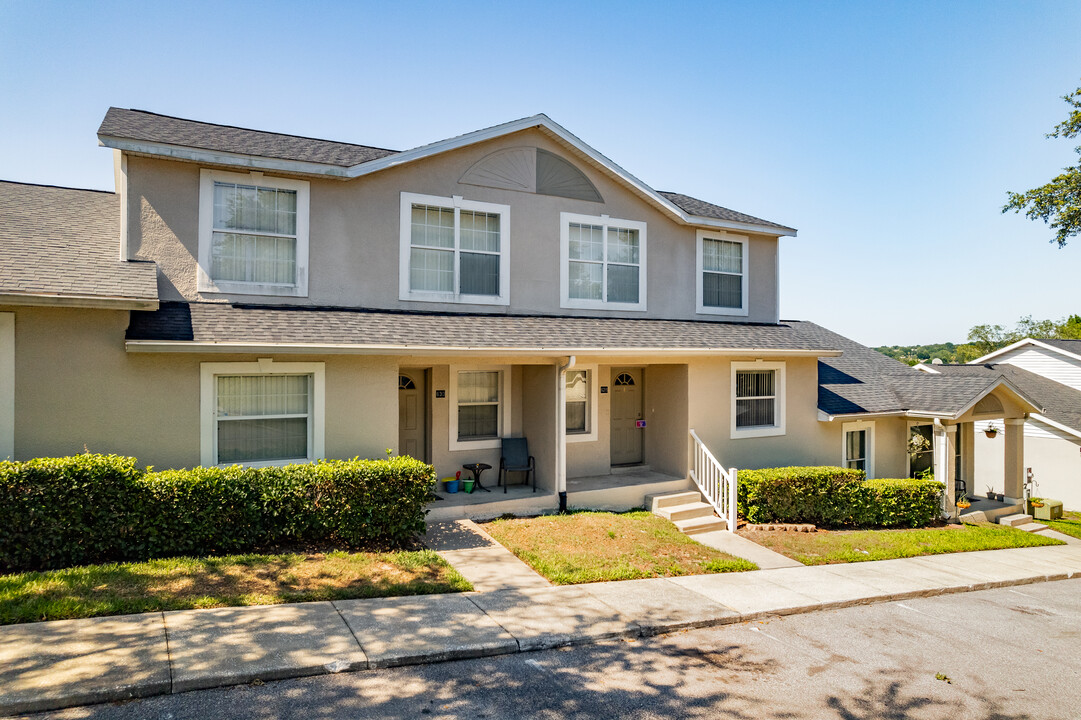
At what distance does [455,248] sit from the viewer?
40.0 ft

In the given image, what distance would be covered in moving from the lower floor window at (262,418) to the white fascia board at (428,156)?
3.48 meters

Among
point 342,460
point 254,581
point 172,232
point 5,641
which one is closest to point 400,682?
point 254,581

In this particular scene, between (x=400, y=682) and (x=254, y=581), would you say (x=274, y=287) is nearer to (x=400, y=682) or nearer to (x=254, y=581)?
(x=254, y=581)

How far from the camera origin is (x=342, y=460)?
9.98 meters

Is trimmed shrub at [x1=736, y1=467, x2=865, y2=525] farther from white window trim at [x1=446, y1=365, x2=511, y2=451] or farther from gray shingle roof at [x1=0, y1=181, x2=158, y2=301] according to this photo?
gray shingle roof at [x1=0, y1=181, x2=158, y2=301]

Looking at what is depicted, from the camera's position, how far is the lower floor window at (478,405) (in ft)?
41.2

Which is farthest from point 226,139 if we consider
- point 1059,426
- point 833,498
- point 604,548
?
point 1059,426

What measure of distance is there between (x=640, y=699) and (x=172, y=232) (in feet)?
31.1

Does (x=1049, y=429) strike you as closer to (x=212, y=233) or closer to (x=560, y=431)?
(x=560, y=431)

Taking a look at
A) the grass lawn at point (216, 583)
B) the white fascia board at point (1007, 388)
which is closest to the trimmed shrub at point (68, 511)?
the grass lawn at point (216, 583)

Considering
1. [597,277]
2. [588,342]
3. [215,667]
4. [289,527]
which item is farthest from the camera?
[597,277]

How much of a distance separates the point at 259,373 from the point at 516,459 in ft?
16.7

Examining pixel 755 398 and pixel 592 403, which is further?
pixel 755 398

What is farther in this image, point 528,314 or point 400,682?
point 528,314
